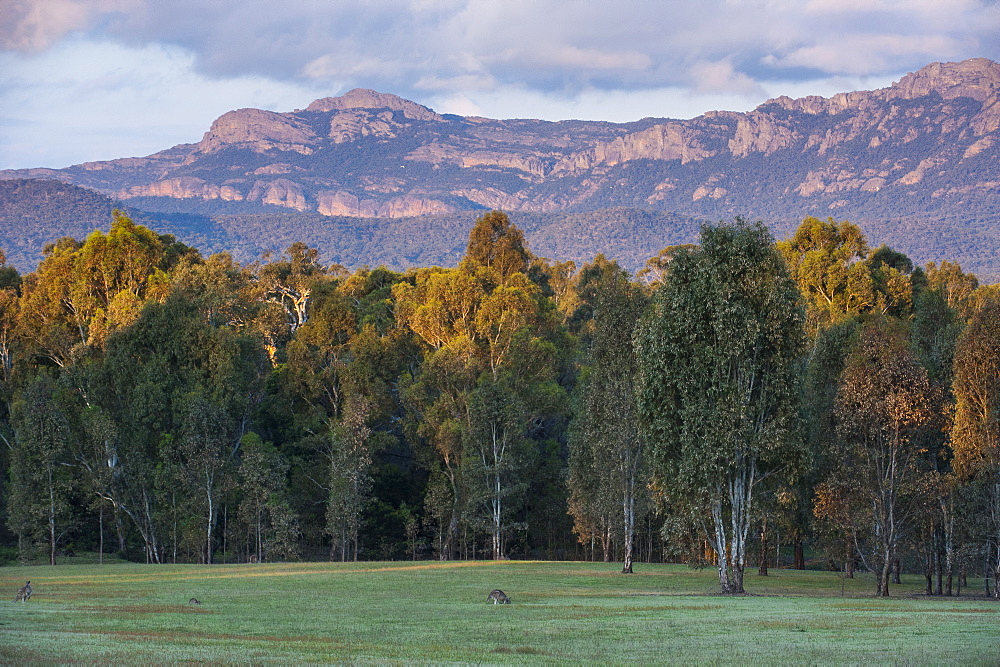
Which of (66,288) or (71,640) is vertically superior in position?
(66,288)

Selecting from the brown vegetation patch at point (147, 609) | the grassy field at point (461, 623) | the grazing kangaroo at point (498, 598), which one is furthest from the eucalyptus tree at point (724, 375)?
the brown vegetation patch at point (147, 609)

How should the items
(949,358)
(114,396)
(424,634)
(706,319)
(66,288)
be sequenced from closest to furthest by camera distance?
1. (424,634)
2. (706,319)
3. (949,358)
4. (114,396)
5. (66,288)

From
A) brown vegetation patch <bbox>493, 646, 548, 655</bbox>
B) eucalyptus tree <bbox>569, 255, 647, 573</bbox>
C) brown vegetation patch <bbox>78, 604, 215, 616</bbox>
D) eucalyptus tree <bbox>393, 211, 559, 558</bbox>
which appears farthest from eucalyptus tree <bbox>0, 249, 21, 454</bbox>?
brown vegetation patch <bbox>493, 646, 548, 655</bbox>

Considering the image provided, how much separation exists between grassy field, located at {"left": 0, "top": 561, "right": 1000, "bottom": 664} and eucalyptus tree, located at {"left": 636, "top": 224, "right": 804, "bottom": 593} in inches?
170

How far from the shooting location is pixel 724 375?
3859 cm

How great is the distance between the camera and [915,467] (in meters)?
41.8

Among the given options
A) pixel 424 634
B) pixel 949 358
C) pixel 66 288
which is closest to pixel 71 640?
pixel 424 634

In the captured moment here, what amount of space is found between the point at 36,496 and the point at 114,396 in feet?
25.4

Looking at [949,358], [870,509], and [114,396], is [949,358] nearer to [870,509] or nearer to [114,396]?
[870,509]

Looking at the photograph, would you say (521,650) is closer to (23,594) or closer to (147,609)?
(147,609)

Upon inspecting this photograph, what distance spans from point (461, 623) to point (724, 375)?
1781 cm

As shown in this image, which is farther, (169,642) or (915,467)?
(915,467)

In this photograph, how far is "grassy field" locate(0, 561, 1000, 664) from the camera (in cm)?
1878

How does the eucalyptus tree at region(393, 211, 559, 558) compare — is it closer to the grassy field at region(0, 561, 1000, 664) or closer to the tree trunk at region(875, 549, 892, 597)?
the grassy field at region(0, 561, 1000, 664)
